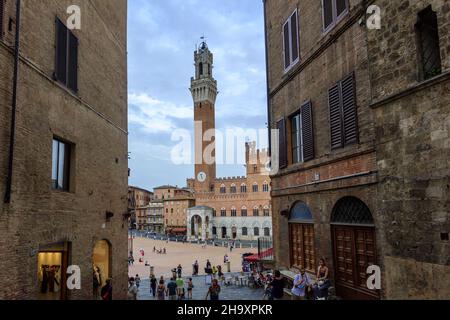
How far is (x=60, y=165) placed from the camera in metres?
11.1

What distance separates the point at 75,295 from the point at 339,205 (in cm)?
826

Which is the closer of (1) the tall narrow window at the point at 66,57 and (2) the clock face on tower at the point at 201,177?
(1) the tall narrow window at the point at 66,57

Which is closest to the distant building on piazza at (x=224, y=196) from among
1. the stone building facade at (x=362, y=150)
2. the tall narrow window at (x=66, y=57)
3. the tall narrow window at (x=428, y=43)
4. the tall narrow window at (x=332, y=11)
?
the stone building facade at (x=362, y=150)

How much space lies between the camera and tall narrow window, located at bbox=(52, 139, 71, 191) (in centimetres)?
1064

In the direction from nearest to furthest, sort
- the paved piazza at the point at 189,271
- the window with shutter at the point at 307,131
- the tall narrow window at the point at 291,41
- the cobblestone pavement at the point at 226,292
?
the window with shutter at the point at 307,131, the tall narrow window at the point at 291,41, the cobblestone pavement at the point at 226,292, the paved piazza at the point at 189,271

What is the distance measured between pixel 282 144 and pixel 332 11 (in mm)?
5160

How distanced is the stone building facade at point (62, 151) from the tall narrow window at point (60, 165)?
0.10 ft

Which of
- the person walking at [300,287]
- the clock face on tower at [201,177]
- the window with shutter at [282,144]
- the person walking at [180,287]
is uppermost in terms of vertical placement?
the clock face on tower at [201,177]

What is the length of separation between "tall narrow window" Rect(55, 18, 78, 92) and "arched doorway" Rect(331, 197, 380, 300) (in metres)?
8.72

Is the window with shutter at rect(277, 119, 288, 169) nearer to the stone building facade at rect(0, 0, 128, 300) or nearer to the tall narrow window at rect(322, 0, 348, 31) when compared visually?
the tall narrow window at rect(322, 0, 348, 31)

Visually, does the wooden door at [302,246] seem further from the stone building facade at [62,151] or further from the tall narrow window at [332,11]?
the stone building facade at [62,151]

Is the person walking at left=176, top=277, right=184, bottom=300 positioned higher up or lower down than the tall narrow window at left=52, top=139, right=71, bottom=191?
lower down

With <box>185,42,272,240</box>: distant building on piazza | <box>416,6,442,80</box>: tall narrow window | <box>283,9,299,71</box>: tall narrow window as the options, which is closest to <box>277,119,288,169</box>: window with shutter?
<box>283,9,299,71</box>: tall narrow window

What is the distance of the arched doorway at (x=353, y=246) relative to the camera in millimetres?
9078
